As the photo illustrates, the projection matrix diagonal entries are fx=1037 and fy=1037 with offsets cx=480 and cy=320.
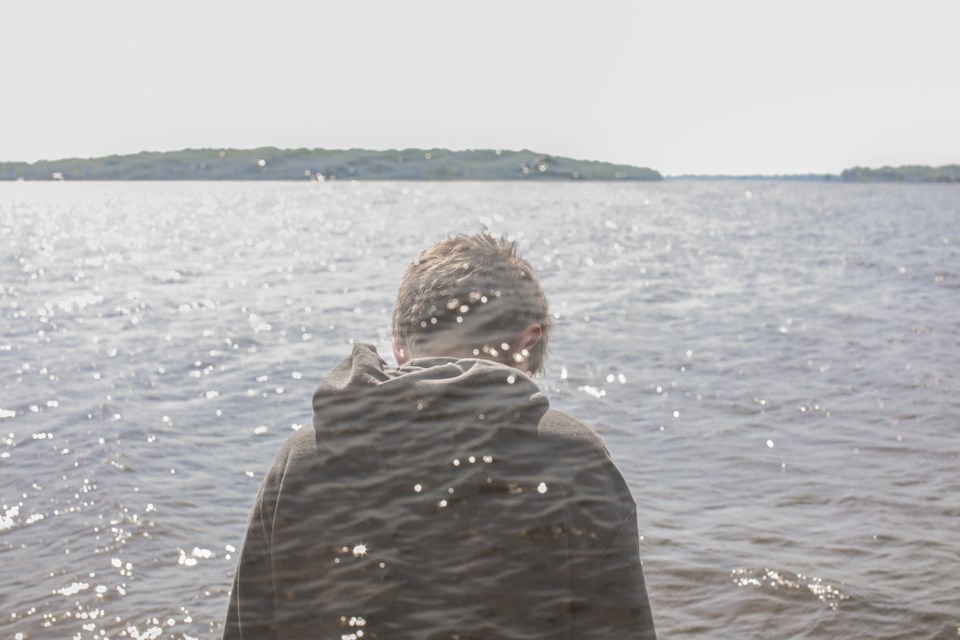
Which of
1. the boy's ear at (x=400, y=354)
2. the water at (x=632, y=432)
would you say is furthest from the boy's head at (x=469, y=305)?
the water at (x=632, y=432)

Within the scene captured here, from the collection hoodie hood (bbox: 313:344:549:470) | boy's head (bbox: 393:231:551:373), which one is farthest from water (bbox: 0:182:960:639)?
hoodie hood (bbox: 313:344:549:470)

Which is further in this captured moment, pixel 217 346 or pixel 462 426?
pixel 217 346

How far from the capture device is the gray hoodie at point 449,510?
5.67ft

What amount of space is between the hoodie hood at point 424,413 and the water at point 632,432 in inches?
23.8

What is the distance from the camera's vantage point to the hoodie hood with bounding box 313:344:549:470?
1726 mm

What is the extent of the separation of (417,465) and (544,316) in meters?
0.45

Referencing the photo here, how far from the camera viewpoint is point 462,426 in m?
1.72

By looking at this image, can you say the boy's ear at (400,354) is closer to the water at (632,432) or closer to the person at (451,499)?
the person at (451,499)

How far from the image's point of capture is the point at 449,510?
1.73 metres

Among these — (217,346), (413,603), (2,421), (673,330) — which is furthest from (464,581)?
(673,330)

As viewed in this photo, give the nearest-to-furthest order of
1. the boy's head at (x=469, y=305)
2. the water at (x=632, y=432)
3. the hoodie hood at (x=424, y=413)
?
the hoodie hood at (x=424, y=413)
the boy's head at (x=469, y=305)
the water at (x=632, y=432)

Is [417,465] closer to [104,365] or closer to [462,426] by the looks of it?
[462,426]

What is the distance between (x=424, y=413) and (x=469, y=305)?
24cm

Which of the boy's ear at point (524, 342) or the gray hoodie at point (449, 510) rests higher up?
the boy's ear at point (524, 342)
